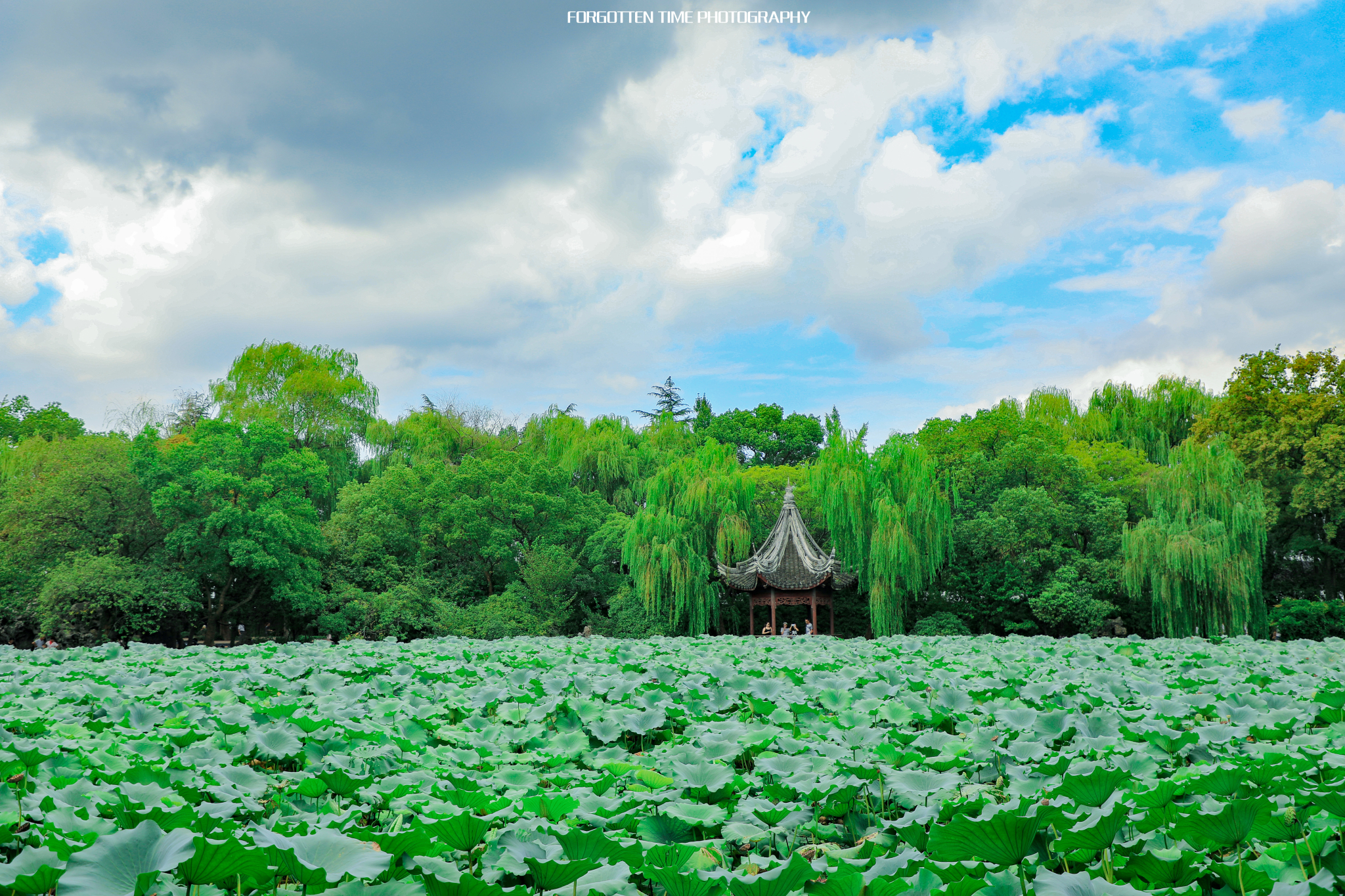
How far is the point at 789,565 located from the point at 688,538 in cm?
195

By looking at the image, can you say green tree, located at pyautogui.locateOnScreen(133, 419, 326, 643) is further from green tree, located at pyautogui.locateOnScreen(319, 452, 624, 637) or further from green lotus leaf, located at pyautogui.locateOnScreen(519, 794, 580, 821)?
green lotus leaf, located at pyautogui.locateOnScreen(519, 794, 580, 821)

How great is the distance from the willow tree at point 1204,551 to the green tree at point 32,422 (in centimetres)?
2660

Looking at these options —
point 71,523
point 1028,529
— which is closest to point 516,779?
point 1028,529

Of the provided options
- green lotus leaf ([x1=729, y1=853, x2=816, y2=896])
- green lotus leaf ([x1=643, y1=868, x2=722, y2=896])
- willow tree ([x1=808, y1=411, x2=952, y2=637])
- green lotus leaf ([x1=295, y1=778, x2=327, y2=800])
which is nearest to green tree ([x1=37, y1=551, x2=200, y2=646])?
willow tree ([x1=808, y1=411, x2=952, y2=637])

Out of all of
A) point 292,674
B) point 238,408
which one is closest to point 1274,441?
point 292,674

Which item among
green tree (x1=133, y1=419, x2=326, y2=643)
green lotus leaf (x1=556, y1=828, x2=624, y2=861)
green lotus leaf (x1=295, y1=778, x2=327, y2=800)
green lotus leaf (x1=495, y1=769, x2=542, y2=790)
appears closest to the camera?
green lotus leaf (x1=556, y1=828, x2=624, y2=861)

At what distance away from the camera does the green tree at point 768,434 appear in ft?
102

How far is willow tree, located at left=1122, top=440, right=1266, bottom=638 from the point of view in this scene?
13.3 metres

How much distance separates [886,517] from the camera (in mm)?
14266

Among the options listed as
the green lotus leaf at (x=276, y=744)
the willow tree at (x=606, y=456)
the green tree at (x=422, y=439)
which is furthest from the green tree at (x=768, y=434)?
the green lotus leaf at (x=276, y=744)

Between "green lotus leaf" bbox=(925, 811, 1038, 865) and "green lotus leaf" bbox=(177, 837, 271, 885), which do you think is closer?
"green lotus leaf" bbox=(177, 837, 271, 885)

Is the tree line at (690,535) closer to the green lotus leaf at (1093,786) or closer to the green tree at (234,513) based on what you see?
the green tree at (234,513)

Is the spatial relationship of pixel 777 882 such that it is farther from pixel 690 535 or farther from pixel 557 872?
pixel 690 535

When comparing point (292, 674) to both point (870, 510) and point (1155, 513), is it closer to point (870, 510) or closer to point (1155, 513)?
point (870, 510)
